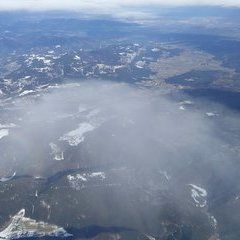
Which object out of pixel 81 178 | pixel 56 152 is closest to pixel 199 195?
pixel 81 178

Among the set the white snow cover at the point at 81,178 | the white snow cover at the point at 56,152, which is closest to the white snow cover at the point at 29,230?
the white snow cover at the point at 81,178

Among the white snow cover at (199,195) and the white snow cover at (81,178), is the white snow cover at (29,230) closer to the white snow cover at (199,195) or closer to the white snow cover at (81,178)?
the white snow cover at (81,178)

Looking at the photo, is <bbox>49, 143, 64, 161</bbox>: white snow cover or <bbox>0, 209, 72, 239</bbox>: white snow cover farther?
<bbox>49, 143, 64, 161</bbox>: white snow cover

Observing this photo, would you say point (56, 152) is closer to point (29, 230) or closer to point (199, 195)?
point (29, 230)

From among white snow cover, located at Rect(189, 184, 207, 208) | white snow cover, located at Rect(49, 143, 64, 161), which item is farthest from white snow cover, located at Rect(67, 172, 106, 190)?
white snow cover, located at Rect(189, 184, 207, 208)

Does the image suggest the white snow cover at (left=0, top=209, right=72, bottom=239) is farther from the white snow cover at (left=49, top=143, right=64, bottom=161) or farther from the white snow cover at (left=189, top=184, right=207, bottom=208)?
the white snow cover at (left=49, top=143, right=64, bottom=161)

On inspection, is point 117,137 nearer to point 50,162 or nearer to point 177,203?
point 50,162

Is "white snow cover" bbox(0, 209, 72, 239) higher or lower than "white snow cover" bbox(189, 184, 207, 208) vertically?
higher
